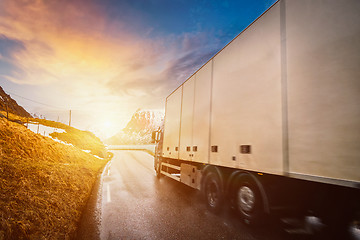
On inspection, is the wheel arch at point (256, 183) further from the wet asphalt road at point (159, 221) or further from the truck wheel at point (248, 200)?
the wet asphalt road at point (159, 221)

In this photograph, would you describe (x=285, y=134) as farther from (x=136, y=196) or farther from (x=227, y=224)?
(x=136, y=196)

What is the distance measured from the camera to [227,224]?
4.93 m

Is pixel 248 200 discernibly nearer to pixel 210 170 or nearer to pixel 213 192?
pixel 213 192

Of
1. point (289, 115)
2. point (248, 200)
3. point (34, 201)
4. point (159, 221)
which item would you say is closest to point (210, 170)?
point (248, 200)

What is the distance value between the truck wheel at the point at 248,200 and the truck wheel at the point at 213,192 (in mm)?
688

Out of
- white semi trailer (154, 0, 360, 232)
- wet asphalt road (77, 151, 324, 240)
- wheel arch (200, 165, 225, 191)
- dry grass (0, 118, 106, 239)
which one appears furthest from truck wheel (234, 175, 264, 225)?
dry grass (0, 118, 106, 239)

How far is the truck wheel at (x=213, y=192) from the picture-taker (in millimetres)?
5516

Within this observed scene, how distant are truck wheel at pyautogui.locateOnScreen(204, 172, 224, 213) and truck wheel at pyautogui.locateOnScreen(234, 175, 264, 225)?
2.26ft

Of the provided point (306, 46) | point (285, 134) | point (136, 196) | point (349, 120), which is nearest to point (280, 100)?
point (285, 134)

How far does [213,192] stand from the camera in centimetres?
598

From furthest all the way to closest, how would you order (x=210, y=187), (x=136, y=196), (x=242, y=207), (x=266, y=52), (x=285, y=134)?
(x=136, y=196) < (x=210, y=187) < (x=242, y=207) < (x=266, y=52) < (x=285, y=134)

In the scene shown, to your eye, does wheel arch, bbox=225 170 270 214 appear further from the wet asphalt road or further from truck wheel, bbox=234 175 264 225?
the wet asphalt road

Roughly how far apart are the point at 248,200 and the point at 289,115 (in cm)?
214

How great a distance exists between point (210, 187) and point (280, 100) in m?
3.61
